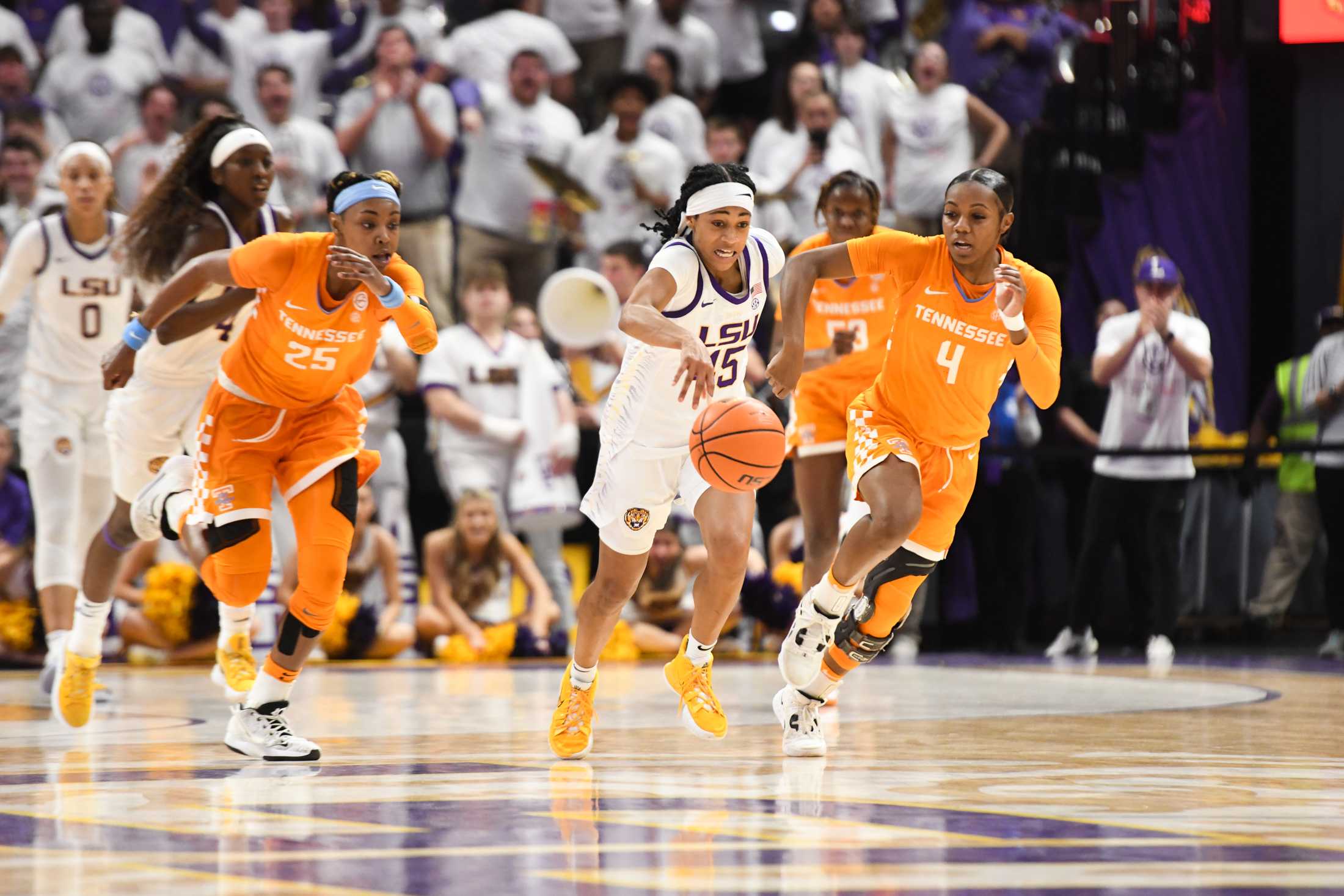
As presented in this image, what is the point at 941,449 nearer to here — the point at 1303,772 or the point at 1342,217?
the point at 1303,772

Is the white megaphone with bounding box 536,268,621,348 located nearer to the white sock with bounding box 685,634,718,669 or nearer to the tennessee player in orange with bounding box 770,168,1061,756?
the tennessee player in orange with bounding box 770,168,1061,756

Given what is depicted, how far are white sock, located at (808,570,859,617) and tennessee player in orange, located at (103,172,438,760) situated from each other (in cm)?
150

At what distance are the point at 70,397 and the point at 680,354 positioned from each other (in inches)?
137

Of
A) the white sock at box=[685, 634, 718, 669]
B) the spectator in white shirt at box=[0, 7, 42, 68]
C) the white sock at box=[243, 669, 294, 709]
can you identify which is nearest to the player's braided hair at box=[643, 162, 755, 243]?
the white sock at box=[685, 634, 718, 669]

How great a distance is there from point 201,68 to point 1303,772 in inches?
365

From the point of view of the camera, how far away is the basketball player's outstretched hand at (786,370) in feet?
17.4

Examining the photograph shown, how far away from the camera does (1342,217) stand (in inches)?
511

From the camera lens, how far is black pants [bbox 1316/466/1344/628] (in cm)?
1024

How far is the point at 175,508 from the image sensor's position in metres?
6.14

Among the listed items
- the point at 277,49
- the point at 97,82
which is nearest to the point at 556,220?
the point at 277,49

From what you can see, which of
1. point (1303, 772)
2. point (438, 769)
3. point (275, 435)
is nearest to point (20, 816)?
point (438, 769)

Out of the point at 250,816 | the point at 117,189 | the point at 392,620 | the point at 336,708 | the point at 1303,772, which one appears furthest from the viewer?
the point at 117,189

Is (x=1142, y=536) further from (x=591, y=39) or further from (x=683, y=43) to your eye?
(x=591, y=39)

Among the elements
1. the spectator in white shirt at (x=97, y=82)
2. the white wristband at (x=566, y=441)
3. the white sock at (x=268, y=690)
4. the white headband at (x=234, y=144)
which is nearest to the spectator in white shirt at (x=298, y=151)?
the spectator in white shirt at (x=97, y=82)
